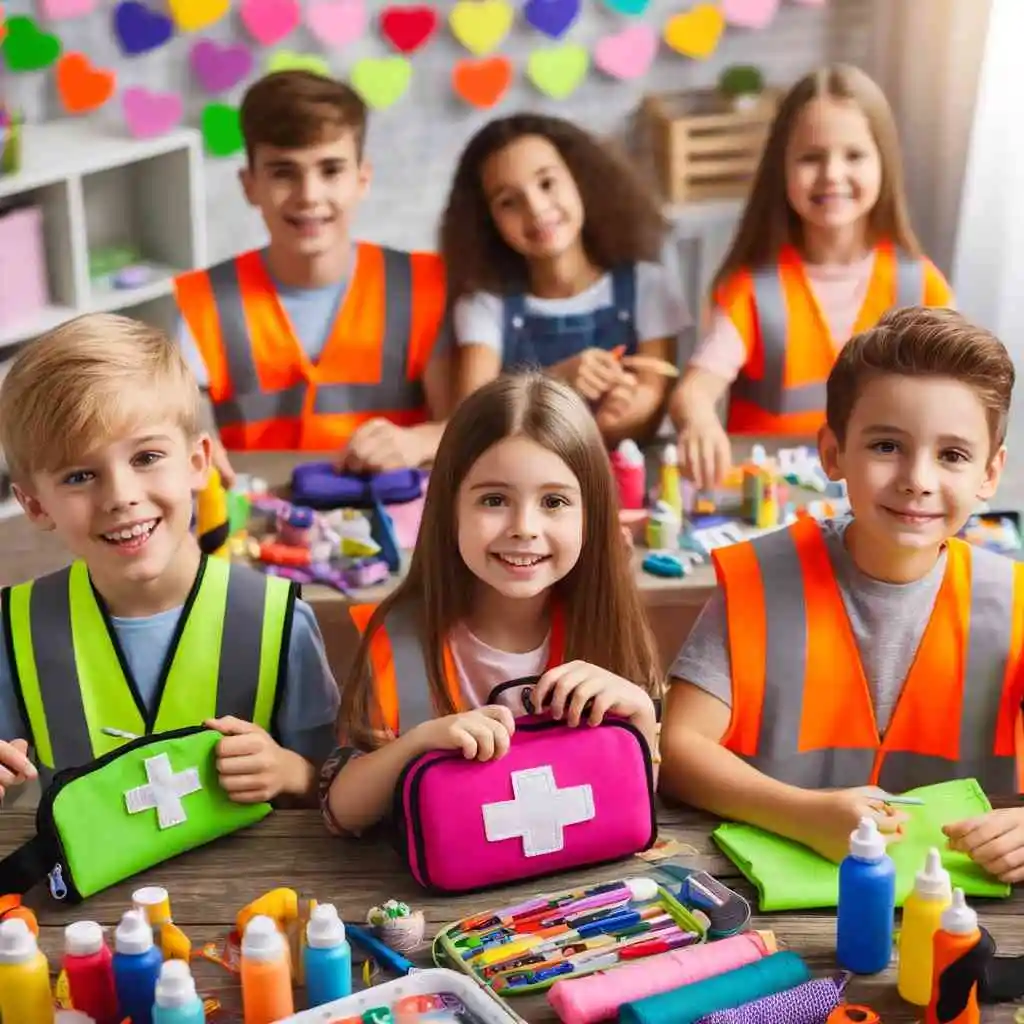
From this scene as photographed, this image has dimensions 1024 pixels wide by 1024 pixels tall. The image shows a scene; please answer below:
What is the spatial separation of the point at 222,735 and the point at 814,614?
69cm

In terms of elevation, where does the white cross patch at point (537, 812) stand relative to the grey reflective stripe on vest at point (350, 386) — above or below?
below

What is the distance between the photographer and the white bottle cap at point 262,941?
4.85ft

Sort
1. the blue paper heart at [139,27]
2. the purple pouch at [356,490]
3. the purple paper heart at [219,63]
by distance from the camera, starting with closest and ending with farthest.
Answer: the purple pouch at [356,490], the blue paper heart at [139,27], the purple paper heart at [219,63]

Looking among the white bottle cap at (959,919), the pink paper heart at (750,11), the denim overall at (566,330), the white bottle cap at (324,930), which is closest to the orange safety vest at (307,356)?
the denim overall at (566,330)

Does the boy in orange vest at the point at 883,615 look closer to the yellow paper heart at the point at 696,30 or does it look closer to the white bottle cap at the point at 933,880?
the white bottle cap at the point at 933,880

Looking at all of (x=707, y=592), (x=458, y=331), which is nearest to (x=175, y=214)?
(x=458, y=331)

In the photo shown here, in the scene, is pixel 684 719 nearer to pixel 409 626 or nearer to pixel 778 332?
pixel 409 626

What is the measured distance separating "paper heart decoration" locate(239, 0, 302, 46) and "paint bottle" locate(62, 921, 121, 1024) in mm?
3275

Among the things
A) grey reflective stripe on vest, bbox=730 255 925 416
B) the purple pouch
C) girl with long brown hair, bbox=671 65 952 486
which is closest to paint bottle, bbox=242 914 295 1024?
the purple pouch

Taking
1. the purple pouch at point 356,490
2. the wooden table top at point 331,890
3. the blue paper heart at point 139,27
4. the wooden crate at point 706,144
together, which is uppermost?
the blue paper heart at point 139,27

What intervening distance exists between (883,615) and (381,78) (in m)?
2.91

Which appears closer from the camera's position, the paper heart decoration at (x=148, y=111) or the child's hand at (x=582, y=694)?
the child's hand at (x=582, y=694)

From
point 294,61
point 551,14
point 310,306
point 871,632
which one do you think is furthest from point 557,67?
point 871,632

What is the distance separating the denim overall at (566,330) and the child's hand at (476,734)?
1.56 meters
